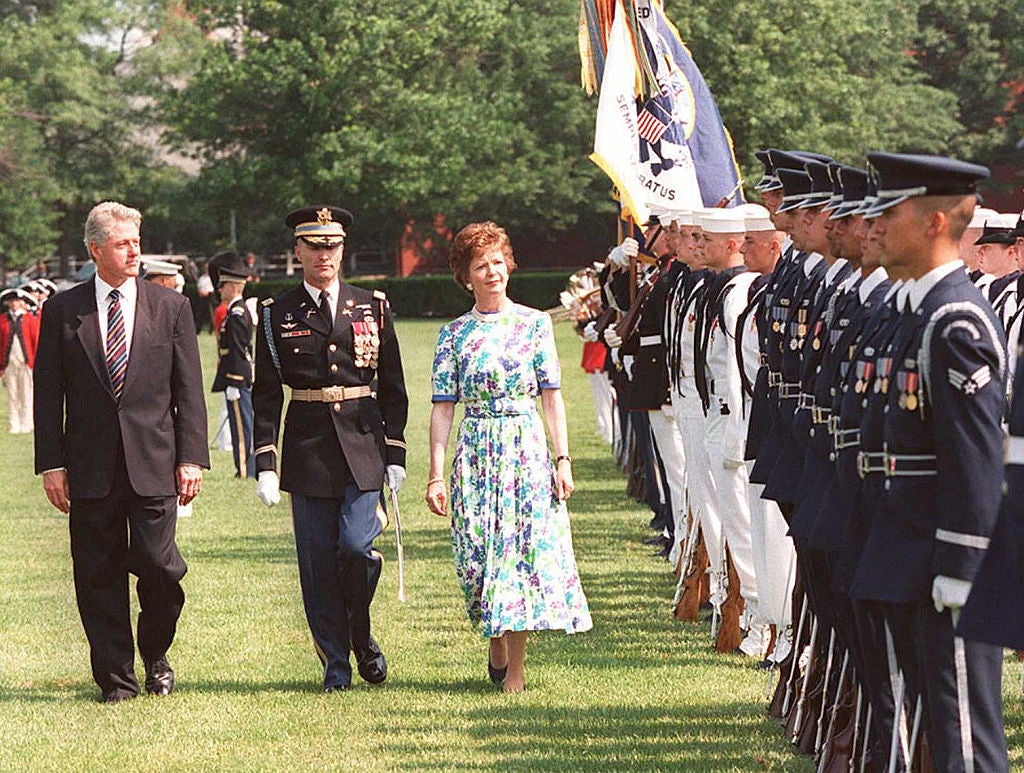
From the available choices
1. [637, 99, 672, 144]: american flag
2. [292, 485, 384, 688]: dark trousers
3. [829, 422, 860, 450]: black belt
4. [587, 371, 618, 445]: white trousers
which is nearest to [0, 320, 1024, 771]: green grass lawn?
[292, 485, 384, 688]: dark trousers

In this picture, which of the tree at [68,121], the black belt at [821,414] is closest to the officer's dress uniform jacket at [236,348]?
the black belt at [821,414]

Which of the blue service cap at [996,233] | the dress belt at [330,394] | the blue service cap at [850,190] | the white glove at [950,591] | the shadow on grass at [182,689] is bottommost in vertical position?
the shadow on grass at [182,689]

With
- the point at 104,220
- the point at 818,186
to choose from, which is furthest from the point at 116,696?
the point at 818,186

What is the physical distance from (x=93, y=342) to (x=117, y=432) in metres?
0.42

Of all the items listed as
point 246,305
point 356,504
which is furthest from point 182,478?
point 246,305

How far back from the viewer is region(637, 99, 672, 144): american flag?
13.1 meters

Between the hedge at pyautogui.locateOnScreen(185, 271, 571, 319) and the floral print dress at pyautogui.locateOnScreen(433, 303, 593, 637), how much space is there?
174 feet

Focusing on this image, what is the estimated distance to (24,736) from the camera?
8.10m

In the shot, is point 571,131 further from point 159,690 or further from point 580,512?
point 159,690

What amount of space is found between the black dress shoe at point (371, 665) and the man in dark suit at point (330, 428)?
0.34 feet

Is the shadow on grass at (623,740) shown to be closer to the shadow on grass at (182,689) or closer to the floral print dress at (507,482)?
the floral print dress at (507,482)

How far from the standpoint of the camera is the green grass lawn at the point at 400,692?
7500 mm

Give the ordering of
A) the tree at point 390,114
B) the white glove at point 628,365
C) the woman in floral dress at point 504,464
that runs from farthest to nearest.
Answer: the tree at point 390,114 < the white glove at point 628,365 < the woman in floral dress at point 504,464

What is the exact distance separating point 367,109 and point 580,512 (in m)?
52.8
